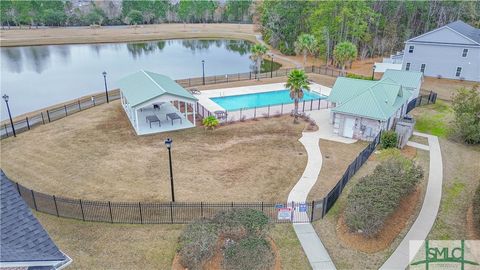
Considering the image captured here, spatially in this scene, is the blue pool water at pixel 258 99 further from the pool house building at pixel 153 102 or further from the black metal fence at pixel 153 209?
the black metal fence at pixel 153 209

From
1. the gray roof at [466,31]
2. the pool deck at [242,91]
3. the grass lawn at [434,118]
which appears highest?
the gray roof at [466,31]

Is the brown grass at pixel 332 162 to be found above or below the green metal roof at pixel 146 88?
below

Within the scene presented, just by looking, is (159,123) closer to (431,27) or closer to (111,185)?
(111,185)

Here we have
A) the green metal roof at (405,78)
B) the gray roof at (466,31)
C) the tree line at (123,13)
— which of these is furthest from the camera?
the tree line at (123,13)

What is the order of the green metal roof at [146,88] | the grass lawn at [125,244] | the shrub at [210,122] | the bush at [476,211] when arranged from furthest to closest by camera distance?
the shrub at [210,122]
the green metal roof at [146,88]
the bush at [476,211]
the grass lawn at [125,244]

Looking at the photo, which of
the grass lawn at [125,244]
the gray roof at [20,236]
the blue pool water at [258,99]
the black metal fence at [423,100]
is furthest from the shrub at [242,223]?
the black metal fence at [423,100]

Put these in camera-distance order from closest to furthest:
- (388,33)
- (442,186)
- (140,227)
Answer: (140,227)
(442,186)
(388,33)

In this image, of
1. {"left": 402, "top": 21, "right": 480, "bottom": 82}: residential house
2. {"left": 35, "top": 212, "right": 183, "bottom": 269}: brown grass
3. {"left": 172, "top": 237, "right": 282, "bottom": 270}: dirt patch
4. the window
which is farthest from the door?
the window

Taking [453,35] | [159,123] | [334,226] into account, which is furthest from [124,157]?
[453,35]
